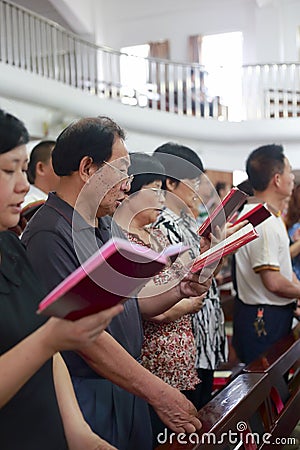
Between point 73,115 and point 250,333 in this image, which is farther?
point 73,115

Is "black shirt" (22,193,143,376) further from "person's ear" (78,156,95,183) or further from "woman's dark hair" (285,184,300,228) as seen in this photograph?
"woman's dark hair" (285,184,300,228)

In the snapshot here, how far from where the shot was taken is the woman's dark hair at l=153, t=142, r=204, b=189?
263 cm

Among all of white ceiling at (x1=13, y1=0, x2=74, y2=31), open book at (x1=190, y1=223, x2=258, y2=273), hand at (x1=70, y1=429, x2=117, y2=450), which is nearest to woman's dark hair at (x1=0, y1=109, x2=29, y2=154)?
hand at (x1=70, y1=429, x2=117, y2=450)

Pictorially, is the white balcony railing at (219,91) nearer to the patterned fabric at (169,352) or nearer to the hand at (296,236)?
the hand at (296,236)

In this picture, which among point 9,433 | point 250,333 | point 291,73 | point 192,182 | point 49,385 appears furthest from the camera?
point 291,73

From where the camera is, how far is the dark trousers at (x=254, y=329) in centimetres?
313

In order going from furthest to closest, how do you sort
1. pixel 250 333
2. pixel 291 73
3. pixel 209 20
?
pixel 209 20 < pixel 291 73 < pixel 250 333

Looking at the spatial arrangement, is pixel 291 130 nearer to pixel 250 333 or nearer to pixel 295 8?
pixel 295 8

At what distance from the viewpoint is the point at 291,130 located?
1191 cm

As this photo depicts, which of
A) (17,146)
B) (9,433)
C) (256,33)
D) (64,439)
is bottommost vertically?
(64,439)

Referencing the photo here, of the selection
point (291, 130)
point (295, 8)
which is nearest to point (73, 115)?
point (291, 130)

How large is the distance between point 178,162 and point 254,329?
1.00 m

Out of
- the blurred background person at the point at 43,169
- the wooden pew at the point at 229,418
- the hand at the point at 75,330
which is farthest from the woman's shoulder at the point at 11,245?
the blurred background person at the point at 43,169

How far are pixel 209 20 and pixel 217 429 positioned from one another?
44.7 ft
